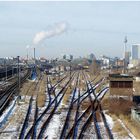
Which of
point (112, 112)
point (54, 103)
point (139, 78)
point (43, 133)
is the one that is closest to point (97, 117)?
point (112, 112)

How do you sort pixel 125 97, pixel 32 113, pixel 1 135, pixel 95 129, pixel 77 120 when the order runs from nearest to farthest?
1. pixel 1 135
2. pixel 95 129
3. pixel 77 120
4. pixel 32 113
5. pixel 125 97

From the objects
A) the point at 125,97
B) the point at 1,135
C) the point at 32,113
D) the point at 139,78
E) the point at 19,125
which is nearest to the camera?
the point at 1,135

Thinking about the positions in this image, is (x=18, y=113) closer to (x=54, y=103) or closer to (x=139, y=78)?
(x=54, y=103)

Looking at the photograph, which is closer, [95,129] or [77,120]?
[95,129]

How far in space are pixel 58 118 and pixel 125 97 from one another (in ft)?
29.4

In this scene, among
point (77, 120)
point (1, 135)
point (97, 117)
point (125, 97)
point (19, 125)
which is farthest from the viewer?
point (125, 97)

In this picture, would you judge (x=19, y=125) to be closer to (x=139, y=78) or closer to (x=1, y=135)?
(x=1, y=135)

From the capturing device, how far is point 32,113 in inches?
981

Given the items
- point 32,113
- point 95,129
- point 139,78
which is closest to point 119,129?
point 95,129

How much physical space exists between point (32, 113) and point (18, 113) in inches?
36.4

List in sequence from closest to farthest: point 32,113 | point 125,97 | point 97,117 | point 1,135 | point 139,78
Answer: point 1,135 → point 97,117 → point 32,113 → point 125,97 → point 139,78

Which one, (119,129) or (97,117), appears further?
(97,117)

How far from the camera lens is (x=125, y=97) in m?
30.2

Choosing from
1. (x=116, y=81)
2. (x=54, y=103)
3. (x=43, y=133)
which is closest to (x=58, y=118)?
(x=43, y=133)
